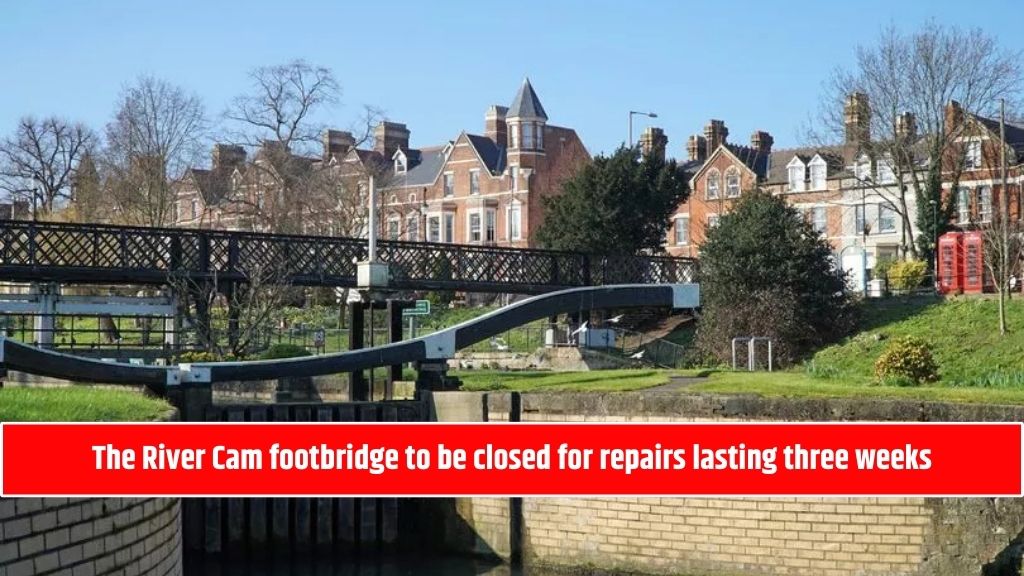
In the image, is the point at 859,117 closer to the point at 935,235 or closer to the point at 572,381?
the point at 935,235

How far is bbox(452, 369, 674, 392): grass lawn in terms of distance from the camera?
26800 millimetres

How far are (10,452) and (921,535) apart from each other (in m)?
13.6

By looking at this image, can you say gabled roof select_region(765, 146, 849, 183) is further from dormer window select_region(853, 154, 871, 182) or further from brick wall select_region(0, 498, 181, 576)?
brick wall select_region(0, 498, 181, 576)

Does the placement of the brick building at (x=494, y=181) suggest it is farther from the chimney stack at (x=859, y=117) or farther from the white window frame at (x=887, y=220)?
the chimney stack at (x=859, y=117)

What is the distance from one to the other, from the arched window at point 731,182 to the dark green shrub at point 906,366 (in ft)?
145

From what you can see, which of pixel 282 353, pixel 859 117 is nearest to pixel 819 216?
pixel 859 117

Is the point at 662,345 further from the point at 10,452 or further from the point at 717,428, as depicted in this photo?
the point at 10,452

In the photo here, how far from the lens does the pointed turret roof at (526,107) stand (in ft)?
252

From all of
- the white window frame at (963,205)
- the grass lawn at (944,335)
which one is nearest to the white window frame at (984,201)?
the white window frame at (963,205)

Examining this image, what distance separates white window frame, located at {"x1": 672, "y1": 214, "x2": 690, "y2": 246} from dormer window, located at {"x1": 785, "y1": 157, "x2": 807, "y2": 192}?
257 inches

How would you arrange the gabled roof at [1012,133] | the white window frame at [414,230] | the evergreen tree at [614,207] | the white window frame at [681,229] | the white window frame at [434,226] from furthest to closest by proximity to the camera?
the white window frame at [434,226], the white window frame at [414,230], the white window frame at [681,229], the gabled roof at [1012,133], the evergreen tree at [614,207]

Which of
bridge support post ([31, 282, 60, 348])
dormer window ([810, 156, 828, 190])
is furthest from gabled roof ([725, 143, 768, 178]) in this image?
bridge support post ([31, 282, 60, 348])

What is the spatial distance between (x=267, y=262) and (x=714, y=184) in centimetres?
3539

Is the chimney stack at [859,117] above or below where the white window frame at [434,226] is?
above
